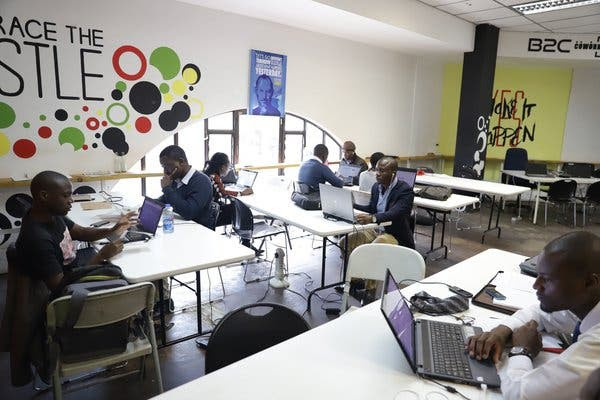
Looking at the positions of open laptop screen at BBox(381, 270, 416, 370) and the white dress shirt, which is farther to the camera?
open laptop screen at BBox(381, 270, 416, 370)

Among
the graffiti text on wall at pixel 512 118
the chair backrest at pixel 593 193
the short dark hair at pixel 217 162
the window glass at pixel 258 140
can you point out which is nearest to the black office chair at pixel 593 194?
the chair backrest at pixel 593 193

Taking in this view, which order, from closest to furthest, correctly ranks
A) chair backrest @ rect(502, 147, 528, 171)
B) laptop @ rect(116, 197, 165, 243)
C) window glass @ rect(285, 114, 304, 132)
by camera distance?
laptop @ rect(116, 197, 165, 243)
window glass @ rect(285, 114, 304, 132)
chair backrest @ rect(502, 147, 528, 171)

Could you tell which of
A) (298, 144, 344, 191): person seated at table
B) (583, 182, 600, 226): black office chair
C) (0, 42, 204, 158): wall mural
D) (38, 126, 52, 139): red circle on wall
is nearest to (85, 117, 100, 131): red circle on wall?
(0, 42, 204, 158): wall mural

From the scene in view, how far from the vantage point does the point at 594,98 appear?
8594 millimetres

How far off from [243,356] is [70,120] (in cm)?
401

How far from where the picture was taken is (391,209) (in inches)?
140

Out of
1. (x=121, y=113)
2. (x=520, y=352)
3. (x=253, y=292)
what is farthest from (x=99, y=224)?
(x=520, y=352)

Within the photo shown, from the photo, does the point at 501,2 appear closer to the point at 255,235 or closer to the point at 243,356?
the point at 255,235

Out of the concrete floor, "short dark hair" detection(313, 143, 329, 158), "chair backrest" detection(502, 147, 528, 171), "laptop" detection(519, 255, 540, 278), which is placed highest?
"short dark hair" detection(313, 143, 329, 158)

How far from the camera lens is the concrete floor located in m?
2.43

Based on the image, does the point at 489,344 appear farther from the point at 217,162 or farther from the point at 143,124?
the point at 143,124

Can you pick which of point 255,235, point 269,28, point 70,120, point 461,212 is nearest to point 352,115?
point 269,28

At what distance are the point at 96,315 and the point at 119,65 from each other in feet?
12.4

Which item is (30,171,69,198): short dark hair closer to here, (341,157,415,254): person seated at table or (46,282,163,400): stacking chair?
(46,282,163,400): stacking chair
